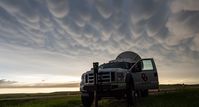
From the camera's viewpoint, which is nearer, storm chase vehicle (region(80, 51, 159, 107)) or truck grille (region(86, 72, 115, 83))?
storm chase vehicle (region(80, 51, 159, 107))

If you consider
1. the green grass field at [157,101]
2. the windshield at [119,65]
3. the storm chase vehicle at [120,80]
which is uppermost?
the windshield at [119,65]

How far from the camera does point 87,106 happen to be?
756 inches

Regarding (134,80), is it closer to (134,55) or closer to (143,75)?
(143,75)

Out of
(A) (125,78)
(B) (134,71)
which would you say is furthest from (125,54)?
(A) (125,78)

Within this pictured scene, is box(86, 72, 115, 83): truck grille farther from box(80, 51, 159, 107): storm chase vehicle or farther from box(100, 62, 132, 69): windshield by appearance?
box(100, 62, 132, 69): windshield

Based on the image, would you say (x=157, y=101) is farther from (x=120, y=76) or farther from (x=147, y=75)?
(x=120, y=76)

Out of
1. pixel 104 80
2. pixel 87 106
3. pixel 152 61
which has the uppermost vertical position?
pixel 152 61

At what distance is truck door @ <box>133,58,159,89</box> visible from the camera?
20.2 m

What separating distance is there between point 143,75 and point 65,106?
5562 millimetres

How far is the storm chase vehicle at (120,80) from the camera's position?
17359 millimetres

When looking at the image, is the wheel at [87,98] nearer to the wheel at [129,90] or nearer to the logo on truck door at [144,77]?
the wheel at [129,90]

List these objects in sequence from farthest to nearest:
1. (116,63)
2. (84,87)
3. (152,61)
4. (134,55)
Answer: (134,55)
(152,61)
(116,63)
(84,87)

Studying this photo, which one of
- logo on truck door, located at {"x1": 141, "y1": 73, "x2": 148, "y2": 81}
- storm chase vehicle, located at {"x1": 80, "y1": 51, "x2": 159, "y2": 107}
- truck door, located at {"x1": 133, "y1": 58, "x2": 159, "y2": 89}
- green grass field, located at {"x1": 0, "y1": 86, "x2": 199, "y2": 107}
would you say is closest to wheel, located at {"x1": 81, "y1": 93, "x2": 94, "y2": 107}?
storm chase vehicle, located at {"x1": 80, "y1": 51, "x2": 159, "y2": 107}

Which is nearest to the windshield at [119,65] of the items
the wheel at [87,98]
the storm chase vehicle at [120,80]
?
the storm chase vehicle at [120,80]
